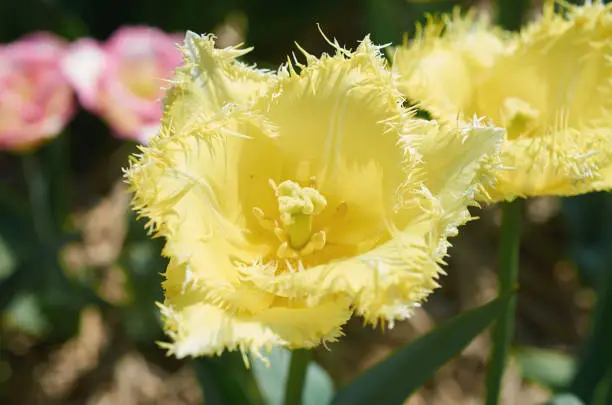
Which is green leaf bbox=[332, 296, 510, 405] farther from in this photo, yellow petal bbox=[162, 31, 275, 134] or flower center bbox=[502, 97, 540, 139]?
yellow petal bbox=[162, 31, 275, 134]

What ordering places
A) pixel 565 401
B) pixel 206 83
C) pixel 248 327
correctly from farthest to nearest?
pixel 565 401 < pixel 206 83 < pixel 248 327

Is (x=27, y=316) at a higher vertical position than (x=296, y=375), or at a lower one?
lower

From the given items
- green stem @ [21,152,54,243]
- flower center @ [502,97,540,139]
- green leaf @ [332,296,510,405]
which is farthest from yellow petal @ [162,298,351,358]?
green stem @ [21,152,54,243]

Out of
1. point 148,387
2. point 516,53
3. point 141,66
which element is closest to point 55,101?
point 141,66

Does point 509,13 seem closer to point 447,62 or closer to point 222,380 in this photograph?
point 447,62

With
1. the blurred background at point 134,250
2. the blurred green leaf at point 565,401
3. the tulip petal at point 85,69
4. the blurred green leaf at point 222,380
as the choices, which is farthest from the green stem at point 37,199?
the blurred green leaf at point 565,401

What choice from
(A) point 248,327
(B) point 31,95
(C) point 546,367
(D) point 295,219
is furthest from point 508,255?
(B) point 31,95
